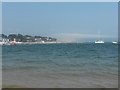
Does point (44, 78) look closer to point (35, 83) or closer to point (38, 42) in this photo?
point (35, 83)

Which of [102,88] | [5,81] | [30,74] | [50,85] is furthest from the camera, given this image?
[30,74]

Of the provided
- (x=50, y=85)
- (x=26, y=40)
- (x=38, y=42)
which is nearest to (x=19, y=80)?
(x=50, y=85)

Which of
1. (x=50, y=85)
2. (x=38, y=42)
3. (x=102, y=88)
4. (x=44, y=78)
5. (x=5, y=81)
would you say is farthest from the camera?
(x=38, y=42)

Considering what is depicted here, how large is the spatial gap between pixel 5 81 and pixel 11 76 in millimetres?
1485

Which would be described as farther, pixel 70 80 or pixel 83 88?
pixel 70 80

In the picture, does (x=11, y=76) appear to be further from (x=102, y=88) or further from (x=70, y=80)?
(x=102, y=88)

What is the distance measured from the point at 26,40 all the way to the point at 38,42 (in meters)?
5.00

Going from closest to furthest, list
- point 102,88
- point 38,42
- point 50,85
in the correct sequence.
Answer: point 102,88, point 50,85, point 38,42

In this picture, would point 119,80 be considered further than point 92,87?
Yes

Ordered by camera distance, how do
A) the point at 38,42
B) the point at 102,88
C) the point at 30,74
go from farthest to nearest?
the point at 38,42, the point at 30,74, the point at 102,88

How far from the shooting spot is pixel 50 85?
10859 mm

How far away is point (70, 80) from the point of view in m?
12.1

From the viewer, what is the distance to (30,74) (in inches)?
545

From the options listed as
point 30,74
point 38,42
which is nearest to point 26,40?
point 38,42
